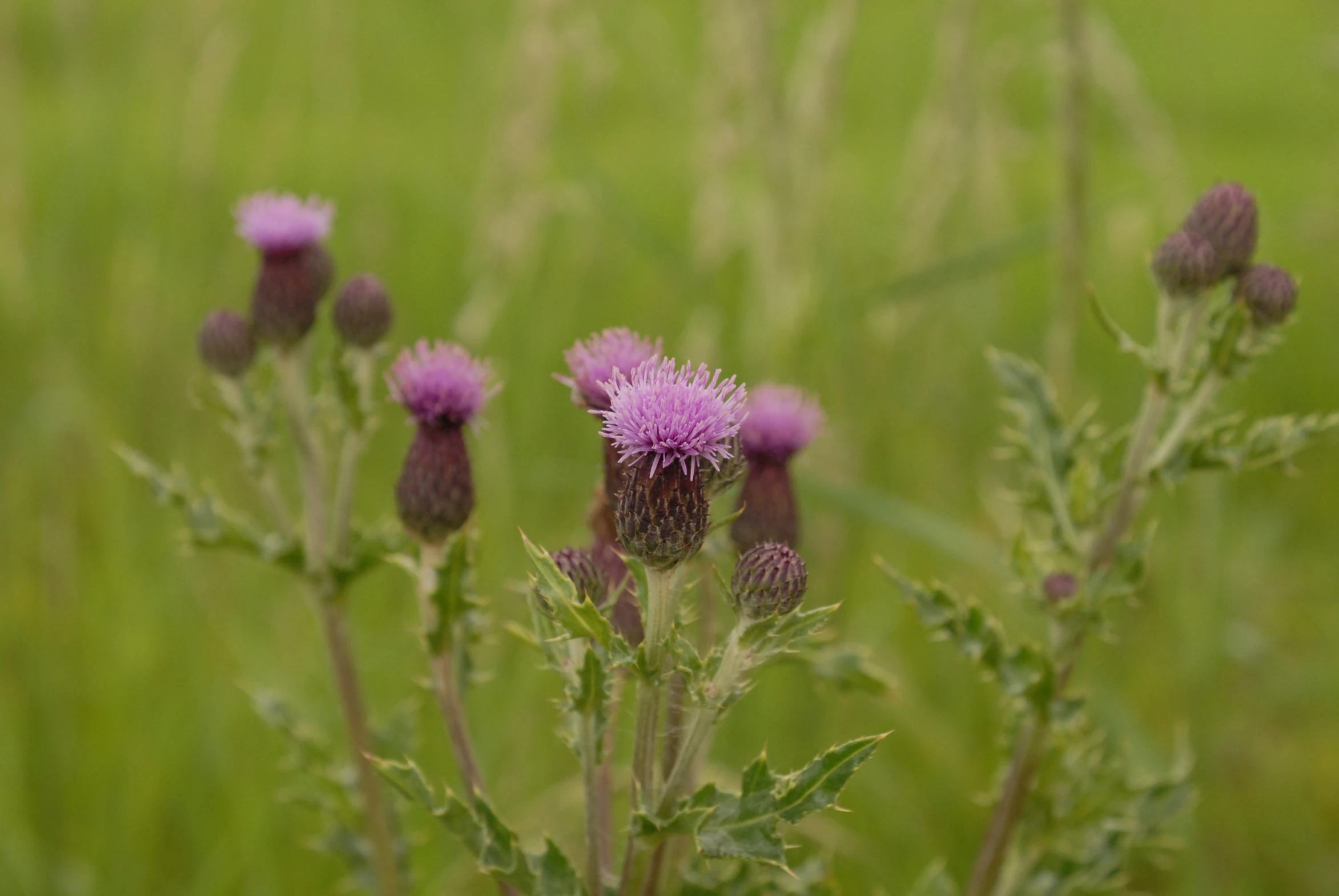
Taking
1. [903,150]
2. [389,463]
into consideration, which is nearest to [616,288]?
[389,463]

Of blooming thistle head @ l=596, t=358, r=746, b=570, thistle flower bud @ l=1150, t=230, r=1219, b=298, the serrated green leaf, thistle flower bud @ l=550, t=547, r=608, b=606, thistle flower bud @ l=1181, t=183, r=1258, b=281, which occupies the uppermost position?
thistle flower bud @ l=1181, t=183, r=1258, b=281

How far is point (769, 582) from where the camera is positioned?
1.13 meters

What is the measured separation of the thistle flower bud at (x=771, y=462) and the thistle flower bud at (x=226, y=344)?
2.44ft

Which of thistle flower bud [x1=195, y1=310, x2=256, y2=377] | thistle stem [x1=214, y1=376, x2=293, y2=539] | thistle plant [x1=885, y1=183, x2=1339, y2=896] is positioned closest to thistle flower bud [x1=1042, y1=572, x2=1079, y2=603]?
thistle plant [x1=885, y1=183, x2=1339, y2=896]

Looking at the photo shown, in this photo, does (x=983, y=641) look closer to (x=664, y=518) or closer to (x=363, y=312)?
(x=664, y=518)

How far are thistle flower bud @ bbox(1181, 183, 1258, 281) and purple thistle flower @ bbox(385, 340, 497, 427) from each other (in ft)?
2.96

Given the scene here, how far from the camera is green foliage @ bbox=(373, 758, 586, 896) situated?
46.7 inches

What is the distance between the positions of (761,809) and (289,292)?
110 cm

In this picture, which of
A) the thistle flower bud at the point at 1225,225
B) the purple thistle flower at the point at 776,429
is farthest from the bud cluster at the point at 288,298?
the thistle flower bud at the point at 1225,225

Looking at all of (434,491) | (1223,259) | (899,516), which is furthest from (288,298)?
(1223,259)

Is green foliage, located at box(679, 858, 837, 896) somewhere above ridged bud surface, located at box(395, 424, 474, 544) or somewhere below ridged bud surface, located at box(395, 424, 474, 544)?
below

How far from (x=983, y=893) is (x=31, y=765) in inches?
84.1

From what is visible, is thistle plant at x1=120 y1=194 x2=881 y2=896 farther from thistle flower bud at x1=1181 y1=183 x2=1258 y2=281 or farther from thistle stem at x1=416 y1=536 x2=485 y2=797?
thistle flower bud at x1=1181 y1=183 x2=1258 y2=281

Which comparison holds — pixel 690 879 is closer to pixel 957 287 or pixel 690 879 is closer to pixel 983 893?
pixel 983 893
